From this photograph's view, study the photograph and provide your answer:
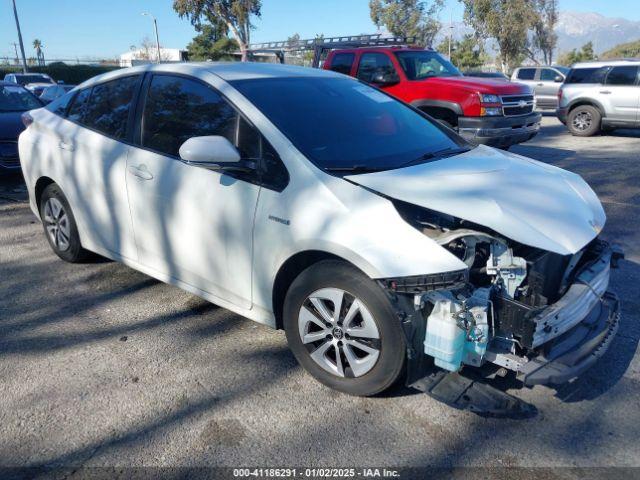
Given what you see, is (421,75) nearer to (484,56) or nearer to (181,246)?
(181,246)

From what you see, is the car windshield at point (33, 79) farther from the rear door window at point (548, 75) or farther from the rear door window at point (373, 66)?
the rear door window at point (548, 75)

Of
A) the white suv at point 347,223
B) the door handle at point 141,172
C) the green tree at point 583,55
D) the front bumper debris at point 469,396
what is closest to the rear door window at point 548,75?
the white suv at point 347,223

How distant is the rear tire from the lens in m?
4.72

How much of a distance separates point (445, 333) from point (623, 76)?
13.1m

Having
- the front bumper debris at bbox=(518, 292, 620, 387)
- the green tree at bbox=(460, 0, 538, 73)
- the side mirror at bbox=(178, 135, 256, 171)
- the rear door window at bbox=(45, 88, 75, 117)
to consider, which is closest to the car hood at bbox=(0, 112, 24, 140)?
the rear door window at bbox=(45, 88, 75, 117)

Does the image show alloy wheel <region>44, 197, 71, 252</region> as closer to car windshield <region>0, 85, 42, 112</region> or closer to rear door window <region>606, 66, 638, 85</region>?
car windshield <region>0, 85, 42, 112</region>

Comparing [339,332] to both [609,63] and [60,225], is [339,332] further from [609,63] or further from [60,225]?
[609,63]

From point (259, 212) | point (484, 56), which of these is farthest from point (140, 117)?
point (484, 56)

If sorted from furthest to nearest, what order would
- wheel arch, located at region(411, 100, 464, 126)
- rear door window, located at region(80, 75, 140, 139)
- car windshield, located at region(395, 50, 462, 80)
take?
car windshield, located at region(395, 50, 462, 80), wheel arch, located at region(411, 100, 464, 126), rear door window, located at region(80, 75, 140, 139)

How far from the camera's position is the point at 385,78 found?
1002cm

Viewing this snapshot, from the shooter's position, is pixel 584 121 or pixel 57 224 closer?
pixel 57 224

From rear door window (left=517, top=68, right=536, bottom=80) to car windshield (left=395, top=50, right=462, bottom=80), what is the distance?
11261 millimetres

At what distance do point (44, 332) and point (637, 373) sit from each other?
12.5 ft

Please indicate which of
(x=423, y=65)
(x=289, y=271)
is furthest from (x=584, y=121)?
(x=289, y=271)
